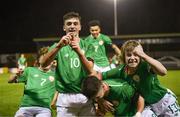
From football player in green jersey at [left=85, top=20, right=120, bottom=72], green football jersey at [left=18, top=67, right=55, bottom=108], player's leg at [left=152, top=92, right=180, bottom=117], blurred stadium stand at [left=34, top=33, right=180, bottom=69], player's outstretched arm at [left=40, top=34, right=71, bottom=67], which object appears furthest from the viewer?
blurred stadium stand at [left=34, top=33, right=180, bottom=69]

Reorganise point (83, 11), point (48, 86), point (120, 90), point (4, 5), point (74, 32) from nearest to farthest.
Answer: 1. point (120, 90)
2. point (74, 32)
3. point (48, 86)
4. point (4, 5)
5. point (83, 11)

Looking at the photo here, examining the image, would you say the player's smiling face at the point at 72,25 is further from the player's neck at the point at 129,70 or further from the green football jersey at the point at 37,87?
the green football jersey at the point at 37,87

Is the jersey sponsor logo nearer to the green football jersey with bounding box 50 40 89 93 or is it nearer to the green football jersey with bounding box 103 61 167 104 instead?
the green football jersey with bounding box 103 61 167 104

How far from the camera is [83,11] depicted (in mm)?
54719

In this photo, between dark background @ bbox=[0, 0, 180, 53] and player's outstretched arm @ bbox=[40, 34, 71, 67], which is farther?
dark background @ bbox=[0, 0, 180, 53]

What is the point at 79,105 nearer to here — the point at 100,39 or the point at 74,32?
the point at 74,32

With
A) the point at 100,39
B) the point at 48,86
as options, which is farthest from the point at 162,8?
the point at 48,86

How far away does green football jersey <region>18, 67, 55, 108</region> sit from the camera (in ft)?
25.5

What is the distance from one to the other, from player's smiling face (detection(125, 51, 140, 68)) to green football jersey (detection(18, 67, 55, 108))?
2.37 m

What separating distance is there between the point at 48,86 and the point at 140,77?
246cm

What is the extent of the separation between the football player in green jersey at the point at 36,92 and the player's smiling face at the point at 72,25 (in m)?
1.54

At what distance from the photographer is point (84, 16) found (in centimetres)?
5347

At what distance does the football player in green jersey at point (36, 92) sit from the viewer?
7.69 m

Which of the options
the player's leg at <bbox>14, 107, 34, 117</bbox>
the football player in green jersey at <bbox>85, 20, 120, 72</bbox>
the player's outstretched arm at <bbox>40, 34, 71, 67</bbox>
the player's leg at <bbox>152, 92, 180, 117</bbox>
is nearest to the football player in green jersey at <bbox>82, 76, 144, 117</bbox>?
the player's outstretched arm at <bbox>40, 34, 71, 67</bbox>
